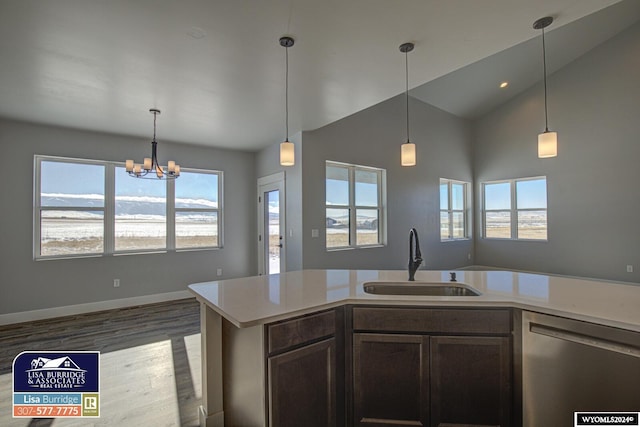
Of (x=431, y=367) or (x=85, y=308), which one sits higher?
(x=431, y=367)

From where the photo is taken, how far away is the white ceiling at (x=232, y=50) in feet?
6.33

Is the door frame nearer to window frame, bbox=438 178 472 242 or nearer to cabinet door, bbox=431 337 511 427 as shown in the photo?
cabinet door, bbox=431 337 511 427

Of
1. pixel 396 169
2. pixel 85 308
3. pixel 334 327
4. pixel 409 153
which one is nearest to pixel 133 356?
pixel 85 308

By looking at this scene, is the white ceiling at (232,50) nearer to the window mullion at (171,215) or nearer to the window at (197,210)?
the window mullion at (171,215)

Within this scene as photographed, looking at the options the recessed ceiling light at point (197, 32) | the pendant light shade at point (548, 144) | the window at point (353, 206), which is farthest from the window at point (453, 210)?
the recessed ceiling light at point (197, 32)

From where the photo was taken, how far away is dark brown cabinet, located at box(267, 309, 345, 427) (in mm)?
1436

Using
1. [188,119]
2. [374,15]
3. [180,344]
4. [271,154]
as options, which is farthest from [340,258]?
[374,15]

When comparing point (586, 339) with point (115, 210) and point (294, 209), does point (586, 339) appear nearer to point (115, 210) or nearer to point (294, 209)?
point (294, 209)

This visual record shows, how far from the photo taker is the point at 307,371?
1530mm

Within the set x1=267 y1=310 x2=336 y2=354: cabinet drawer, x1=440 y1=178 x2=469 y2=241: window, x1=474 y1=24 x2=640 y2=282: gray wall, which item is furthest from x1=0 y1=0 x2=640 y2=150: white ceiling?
x1=474 y1=24 x2=640 y2=282: gray wall

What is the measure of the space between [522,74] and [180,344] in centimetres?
742

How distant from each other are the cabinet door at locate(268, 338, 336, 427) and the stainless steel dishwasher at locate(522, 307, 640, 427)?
0.99 m

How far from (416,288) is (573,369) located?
87 cm

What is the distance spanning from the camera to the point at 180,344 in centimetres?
318
